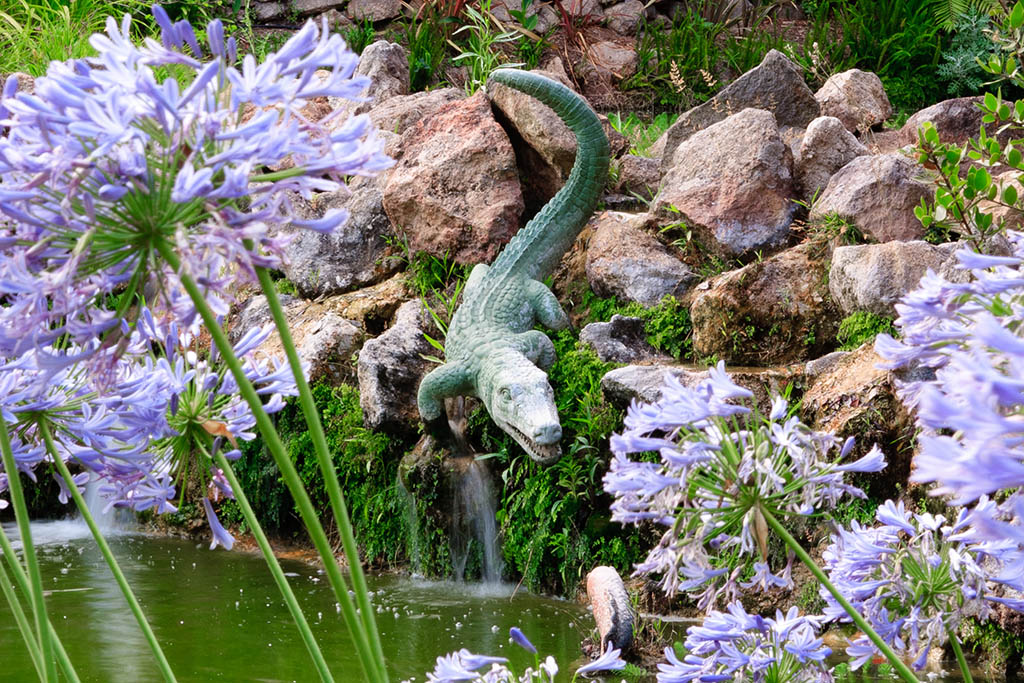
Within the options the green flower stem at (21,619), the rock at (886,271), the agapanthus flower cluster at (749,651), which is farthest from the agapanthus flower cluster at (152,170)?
the rock at (886,271)

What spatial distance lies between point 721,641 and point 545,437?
3.27m

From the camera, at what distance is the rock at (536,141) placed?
253 inches

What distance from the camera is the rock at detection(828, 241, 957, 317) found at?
175 inches

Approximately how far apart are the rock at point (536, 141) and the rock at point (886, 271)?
2383mm

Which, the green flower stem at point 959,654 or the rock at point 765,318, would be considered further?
the rock at point 765,318

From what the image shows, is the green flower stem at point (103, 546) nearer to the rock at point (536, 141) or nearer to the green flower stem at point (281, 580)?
the green flower stem at point (281, 580)

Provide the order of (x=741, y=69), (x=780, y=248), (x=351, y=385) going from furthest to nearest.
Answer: (x=741, y=69) < (x=351, y=385) < (x=780, y=248)

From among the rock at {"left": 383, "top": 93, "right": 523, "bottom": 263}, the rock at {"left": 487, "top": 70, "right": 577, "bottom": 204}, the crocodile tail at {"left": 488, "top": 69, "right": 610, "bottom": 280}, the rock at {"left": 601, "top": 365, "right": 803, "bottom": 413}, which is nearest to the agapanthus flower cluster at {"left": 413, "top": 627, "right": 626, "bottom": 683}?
the rock at {"left": 601, "top": 365, "right": 803, "bottom": 413}

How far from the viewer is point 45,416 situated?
1.06m

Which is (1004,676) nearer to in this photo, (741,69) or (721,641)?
(721,641)

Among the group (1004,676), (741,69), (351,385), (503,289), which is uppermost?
(741,69)

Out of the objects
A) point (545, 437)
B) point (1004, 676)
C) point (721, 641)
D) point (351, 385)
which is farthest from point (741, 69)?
point (721, 641)

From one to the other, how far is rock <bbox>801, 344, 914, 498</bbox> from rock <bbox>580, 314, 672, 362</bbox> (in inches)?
48.8

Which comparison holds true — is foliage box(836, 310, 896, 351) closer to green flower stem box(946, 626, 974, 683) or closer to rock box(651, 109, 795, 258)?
rock box(651, 109, 795, 258)
